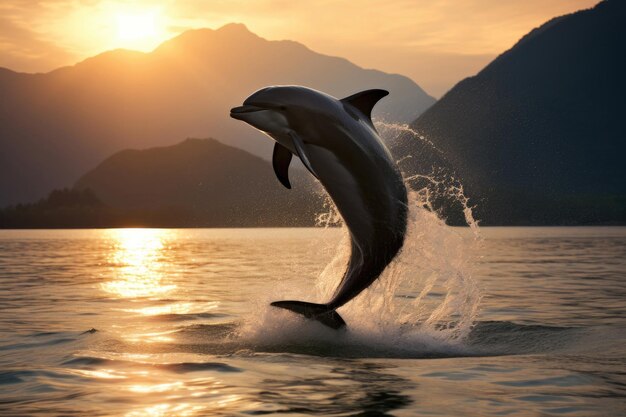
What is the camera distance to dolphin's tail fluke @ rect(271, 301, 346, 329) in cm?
1214

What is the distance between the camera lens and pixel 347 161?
11.6 meters

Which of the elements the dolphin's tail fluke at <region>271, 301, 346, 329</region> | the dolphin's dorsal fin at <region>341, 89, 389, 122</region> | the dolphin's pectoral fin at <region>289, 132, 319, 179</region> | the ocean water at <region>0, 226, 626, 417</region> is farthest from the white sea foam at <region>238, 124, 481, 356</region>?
the dolphin's pectoral fin at <region>289, 132, 319, 179</region>

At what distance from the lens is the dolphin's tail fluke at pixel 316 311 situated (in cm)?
1214

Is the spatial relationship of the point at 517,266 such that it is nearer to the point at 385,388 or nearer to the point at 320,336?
the point at 320,336

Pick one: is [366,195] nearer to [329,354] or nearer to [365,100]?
[365,100]

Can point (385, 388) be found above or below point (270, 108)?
below

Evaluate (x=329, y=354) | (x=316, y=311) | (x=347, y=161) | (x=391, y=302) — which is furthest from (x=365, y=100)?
(x=391, y=302)

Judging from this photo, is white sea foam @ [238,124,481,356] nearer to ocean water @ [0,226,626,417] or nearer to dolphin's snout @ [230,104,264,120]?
ocean water @ [0,226,626,417]

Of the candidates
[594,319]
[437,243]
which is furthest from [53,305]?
[594,319]

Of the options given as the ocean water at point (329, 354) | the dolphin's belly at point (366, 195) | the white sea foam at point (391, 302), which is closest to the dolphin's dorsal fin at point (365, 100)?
the dolphin's belly at point (366, 195)

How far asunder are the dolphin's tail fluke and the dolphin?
22mm

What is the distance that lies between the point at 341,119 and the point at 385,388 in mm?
3909

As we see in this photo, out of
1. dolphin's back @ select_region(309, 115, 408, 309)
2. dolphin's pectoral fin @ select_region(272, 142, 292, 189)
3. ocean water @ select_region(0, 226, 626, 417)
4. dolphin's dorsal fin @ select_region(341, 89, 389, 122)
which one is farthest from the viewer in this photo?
dolphin's pectoral fin @ select_region(272, 142, 292, 189)

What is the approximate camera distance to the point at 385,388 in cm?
992
